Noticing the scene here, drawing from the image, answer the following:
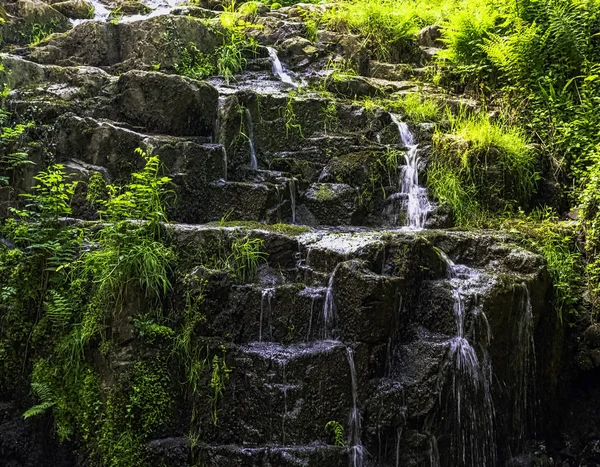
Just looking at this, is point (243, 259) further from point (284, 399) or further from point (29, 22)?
point (29, 22)

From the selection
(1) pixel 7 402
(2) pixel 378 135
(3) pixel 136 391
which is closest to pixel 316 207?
(2) pixel 378 135

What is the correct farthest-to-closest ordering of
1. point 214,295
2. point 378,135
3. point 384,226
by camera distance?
point 378,135, point 384,226, point 214,295

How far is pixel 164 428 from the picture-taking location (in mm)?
4430

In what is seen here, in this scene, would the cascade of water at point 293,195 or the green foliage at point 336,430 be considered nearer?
the green foliage at point 336,430

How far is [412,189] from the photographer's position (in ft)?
24.2

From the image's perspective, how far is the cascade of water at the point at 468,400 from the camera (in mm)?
4676

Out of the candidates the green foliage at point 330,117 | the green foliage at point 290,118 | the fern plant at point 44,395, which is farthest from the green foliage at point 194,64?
the fern plant at point 44,395

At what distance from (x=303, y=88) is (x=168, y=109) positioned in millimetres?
2596

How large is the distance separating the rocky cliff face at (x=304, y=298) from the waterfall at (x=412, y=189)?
0.02 meters

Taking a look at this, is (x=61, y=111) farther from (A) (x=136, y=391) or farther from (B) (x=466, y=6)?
(B) (x=466, y=6)

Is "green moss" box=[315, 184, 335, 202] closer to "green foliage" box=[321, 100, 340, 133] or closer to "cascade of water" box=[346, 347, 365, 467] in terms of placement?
"green foliage" box=[321, 100, 340, 133]

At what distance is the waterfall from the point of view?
705 centimetres

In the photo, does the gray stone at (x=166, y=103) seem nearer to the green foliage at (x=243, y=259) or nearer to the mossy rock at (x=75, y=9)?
the green foliage at (x=243, y=259)

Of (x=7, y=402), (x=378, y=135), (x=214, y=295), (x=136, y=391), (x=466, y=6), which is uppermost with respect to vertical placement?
(x=466, y=6)
